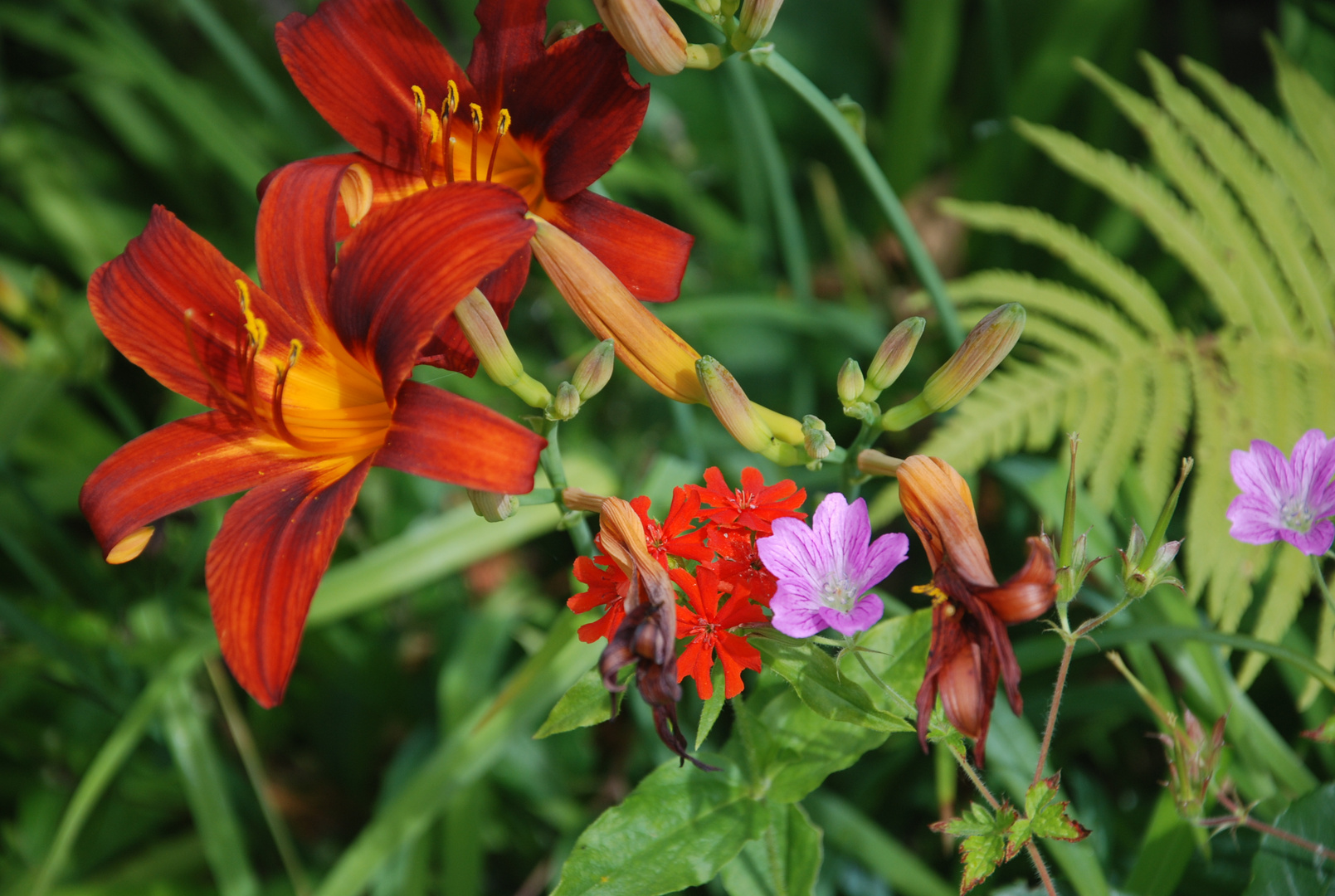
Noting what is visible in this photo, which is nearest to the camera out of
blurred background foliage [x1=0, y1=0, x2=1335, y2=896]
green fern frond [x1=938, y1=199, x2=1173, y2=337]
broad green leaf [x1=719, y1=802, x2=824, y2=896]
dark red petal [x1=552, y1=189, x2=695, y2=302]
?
broad green leaf [x1=719, y1=802, x2=824, y2=896]

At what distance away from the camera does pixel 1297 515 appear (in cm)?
82

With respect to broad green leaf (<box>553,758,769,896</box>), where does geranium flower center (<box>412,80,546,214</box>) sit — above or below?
above

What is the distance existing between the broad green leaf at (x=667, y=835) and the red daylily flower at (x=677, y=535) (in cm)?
22

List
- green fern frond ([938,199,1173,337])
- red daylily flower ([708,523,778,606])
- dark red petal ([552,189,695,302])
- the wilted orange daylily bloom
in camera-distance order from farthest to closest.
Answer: green fern frond ([938,199,1173,337]), dark red petal ([552,189,695,302]), red daylily flower ([708,523,778,606]), the wilted orange daylily bloom

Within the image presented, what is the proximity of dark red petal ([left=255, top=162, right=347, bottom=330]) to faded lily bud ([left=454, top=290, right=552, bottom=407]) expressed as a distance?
0.15 metres

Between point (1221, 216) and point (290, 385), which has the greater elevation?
point (1221, 216)

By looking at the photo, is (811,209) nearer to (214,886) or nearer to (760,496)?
(760,496)

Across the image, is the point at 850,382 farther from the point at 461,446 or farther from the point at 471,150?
the point at 471,150

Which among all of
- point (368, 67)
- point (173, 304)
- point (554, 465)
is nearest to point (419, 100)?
point (368, 67)

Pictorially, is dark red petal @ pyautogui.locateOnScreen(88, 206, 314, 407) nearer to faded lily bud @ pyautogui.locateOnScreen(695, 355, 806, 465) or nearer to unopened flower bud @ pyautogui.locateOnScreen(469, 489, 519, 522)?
unopened flower bud @ pyautogui.locateOnScreen(469, 489, 519, 522)

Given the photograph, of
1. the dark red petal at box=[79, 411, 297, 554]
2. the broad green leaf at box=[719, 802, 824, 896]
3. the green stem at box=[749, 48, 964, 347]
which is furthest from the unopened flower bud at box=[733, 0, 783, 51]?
the broad green leaf at box=[719, 802, 824, 896]

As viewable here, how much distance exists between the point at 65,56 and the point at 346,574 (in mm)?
2104

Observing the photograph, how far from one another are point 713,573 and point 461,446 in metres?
0.22

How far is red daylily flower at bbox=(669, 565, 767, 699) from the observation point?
71 cm
